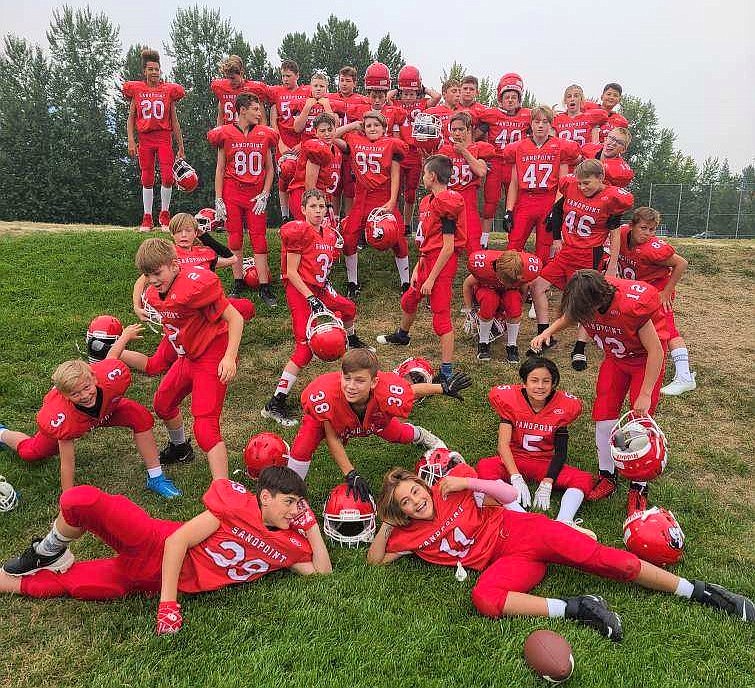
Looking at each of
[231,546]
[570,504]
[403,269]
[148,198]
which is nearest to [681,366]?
[570,504]

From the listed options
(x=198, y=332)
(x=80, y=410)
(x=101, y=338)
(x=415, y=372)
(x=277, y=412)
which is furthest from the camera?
(x=277, y=412)

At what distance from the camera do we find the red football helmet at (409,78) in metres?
8.25

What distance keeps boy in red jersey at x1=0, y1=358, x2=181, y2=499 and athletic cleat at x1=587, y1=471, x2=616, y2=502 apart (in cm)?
301

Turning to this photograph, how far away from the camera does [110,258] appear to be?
27.9 ft

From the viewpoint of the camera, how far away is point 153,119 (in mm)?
8539

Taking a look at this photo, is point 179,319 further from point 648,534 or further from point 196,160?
point 196,160

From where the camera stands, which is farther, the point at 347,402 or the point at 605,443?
the point at 605,443

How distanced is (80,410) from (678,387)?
5349 millimetres

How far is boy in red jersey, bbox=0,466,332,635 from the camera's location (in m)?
2.98

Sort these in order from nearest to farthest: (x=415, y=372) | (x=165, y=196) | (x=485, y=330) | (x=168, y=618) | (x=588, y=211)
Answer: (x=168, y=618) < (x=415, y=372) < (x=588, y=211) < (x=485, y=330) < (x=165, y=196)

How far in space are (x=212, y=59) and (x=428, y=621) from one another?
37.8 meters

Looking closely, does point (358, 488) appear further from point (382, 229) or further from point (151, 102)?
point (151, 102)

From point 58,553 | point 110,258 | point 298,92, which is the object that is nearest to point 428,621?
point 58,553

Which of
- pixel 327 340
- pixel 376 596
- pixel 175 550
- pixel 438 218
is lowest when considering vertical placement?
pixel 376 596
